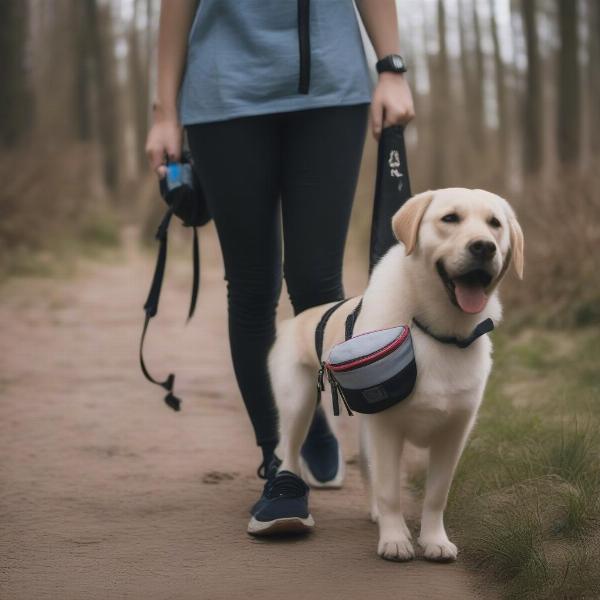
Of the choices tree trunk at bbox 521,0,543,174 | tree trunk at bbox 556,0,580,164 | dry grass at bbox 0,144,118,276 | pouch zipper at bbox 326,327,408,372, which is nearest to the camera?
pouch zipper at bbox 326,327,408,372

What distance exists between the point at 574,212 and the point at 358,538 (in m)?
4.31

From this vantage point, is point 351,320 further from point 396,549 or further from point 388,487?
point 396,549

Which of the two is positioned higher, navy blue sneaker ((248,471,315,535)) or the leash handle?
the leash handle

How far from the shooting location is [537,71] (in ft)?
40.0

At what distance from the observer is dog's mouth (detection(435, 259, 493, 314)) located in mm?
2529

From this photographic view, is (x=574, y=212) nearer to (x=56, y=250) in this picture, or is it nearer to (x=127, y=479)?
(x=127, y=479)

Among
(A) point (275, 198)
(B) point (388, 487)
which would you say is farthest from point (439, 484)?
(A) point (275, 198)

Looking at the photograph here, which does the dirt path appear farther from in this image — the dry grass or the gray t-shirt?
the dry grass

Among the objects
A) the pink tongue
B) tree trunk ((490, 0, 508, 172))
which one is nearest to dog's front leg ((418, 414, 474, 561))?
the pink tongue

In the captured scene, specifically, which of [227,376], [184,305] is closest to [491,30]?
[184,305]

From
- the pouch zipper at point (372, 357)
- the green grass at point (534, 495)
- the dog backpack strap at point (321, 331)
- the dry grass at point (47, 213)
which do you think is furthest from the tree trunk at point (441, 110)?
the pouch zipper at point (372, 357)

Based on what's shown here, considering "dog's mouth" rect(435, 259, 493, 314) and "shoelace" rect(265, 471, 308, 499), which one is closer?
"dog's mouth" rect(435, 259, 493, 314)

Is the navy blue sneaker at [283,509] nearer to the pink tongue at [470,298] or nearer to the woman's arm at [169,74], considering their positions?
the pink tongue at [470,298]

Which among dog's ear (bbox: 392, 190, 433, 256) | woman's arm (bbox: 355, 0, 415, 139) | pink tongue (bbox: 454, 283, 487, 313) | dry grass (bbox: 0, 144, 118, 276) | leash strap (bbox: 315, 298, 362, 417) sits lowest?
dry grass (bbox: 0, 144, 118, 276)
